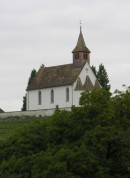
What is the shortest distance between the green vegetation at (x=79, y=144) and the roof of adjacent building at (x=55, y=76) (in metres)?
47.0

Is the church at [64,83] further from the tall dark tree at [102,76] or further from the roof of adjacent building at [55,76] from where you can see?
the tall dark tree at [102,76]

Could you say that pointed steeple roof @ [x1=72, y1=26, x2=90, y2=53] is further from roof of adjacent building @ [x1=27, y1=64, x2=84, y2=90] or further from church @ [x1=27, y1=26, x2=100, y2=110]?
roof of adjacent building @ [x1=27, y1=64, x2=84, y2=90]

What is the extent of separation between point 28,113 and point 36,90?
1284 centimetres

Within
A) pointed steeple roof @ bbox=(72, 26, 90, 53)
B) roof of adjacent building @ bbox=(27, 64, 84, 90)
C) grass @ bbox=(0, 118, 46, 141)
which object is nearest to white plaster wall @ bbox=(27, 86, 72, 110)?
roof of adjacent building @ bbox=(27, 64, 84, 90)

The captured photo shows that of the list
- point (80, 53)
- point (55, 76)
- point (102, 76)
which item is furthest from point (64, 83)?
point (102, 76)

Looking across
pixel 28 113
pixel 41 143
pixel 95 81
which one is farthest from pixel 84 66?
pixel 41 143

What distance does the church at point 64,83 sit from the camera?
9344cm

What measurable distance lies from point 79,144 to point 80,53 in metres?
53.4

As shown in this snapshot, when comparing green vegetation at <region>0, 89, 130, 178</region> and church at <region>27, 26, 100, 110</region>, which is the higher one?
church at <region>27, 26, 100, 110</region>

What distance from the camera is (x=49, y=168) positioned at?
138 ft

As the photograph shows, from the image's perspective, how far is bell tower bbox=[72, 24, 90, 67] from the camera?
96.1 meters

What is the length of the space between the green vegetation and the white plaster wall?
1843 inches

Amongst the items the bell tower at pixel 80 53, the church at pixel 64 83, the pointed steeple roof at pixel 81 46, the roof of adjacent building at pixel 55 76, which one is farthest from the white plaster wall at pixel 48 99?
the pointed steeple roof at pixel 81 46

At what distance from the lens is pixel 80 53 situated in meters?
96.9
